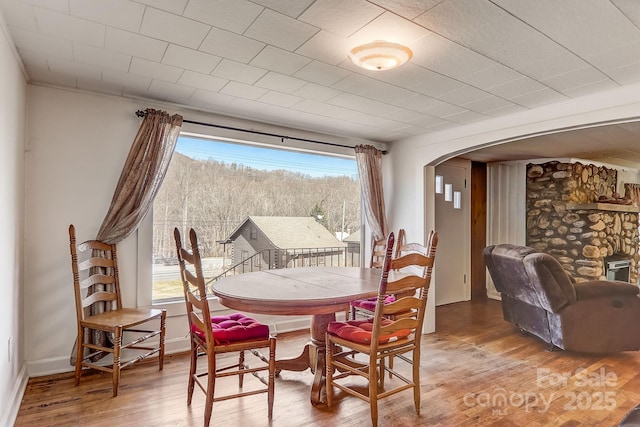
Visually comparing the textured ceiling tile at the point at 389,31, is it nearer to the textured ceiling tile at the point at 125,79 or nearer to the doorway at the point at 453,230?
the textured ceiling tile at the point at 125,79

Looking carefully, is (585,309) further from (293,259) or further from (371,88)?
(293,259)

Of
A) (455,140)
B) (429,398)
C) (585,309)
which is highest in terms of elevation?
(455,140)

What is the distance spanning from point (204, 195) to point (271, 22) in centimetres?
209

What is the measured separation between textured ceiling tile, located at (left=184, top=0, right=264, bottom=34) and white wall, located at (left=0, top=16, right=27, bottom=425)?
1.01 metres

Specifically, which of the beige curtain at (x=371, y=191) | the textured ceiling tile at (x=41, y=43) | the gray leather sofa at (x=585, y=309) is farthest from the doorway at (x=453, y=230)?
the textured ceiling tile at (x=41, y=43)

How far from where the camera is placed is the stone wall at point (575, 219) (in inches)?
206

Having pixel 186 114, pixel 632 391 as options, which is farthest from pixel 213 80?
pixel 632 391

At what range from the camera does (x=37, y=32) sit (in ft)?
6.64

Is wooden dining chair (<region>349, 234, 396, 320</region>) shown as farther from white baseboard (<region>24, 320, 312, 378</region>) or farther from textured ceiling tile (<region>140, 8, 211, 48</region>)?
textured ceiling tile (<region>140, 8, 211, 48</region>)

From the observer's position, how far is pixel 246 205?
3861 mm

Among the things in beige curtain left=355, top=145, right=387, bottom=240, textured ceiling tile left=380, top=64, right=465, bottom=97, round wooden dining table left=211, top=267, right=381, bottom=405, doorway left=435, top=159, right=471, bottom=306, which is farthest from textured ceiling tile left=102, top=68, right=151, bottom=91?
doorway left=435, top=159, right=471, bottom=306

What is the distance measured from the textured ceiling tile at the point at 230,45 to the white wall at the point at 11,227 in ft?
3.32

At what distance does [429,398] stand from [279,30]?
2.45 m

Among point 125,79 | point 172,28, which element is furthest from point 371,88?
point 125,79
